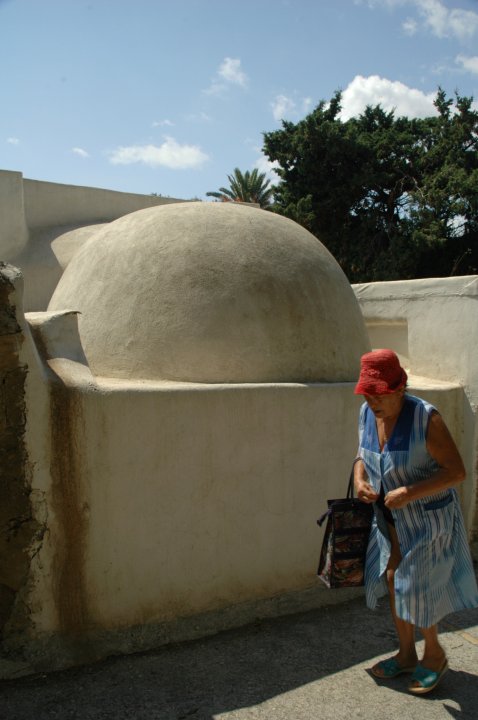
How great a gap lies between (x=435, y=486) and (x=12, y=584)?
2086mm

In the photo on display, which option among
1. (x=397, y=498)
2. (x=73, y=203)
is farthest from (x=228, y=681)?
(x=73, y=203)

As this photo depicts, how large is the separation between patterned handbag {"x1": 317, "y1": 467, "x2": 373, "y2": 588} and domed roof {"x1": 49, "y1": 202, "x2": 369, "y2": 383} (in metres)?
1.37

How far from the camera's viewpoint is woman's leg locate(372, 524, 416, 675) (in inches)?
125

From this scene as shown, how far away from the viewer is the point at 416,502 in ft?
10.0

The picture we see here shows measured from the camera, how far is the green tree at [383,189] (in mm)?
21078

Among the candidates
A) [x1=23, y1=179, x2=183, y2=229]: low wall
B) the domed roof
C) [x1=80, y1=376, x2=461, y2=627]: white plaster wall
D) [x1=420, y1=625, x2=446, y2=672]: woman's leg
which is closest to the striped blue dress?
[x1=420, y1=625, x2=446, y2=672]: woman's leg

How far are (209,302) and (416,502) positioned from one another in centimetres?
198

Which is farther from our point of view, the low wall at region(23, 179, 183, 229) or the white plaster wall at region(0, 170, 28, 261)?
the low wall at region(23, 179, 183, 229)

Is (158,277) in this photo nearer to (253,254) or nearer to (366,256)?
(253,254)

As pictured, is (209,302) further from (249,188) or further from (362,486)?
(249,188)

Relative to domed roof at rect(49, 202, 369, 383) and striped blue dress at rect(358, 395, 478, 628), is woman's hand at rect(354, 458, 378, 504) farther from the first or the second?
domed roof at rect(49, 202, 369, 383)

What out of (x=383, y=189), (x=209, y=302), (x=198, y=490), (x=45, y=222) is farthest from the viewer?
(x=383, y=189)

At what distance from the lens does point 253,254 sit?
469 cm

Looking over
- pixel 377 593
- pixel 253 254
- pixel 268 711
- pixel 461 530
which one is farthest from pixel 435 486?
pixel 253 254
